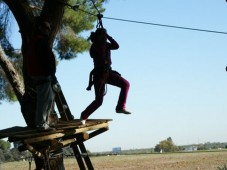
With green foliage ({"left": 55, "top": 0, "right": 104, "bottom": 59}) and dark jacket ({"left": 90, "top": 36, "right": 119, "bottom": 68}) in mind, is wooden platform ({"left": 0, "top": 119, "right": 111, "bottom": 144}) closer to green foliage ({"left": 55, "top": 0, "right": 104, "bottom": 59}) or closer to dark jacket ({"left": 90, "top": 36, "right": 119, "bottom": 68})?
dark jacket ({"left": 90, "top": 36, "right": 119, "bottom": 68})

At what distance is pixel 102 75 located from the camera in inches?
237

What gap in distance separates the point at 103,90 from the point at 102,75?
0.23m

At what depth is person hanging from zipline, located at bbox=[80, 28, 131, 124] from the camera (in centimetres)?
600

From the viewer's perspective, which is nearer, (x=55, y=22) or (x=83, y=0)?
(x=55, y=22)

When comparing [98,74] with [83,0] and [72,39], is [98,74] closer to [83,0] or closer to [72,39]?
[72,39]

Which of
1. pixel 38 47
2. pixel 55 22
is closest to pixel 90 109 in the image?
pixel 38 47

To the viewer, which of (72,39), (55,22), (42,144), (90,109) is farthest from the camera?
(72,39)

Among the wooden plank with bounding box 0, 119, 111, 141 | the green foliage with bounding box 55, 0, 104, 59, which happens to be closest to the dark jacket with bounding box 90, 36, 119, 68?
the wooden plank with bounding box 0, 119, 111, 141

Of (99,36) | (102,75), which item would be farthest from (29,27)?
(102,75)

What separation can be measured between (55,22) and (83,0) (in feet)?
22.2

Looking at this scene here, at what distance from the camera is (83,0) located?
43.7 feet

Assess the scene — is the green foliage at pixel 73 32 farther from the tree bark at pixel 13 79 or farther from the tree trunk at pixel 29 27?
the tree trunk at pixel 29 27

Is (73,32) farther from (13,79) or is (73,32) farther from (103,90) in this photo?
(103,90)

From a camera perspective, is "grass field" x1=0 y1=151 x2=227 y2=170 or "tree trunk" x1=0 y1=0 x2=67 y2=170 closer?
"tree trunk" x1=0 y1=0 x2=67 y2=170
